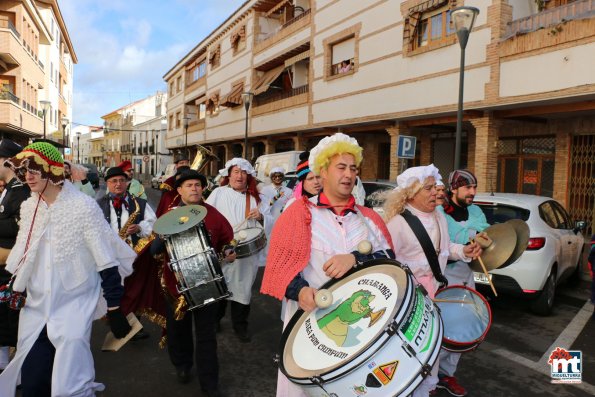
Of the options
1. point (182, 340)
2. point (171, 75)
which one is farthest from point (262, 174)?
point (171, 75)

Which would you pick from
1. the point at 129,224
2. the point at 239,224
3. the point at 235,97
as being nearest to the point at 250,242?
the point at 239,224

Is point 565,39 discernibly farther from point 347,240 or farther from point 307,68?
point 307,68

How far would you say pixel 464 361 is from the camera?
175 inches

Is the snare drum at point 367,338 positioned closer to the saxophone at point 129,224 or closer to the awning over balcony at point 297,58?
→ the saxophone at point 129,224

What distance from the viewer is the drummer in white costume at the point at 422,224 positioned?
322 centimetres

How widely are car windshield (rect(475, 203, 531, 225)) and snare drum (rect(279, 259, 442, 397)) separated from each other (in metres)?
4.25

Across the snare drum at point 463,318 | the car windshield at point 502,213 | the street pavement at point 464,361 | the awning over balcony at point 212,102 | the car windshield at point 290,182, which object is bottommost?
the street pavement at point 464,361

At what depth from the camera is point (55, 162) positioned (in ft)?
9.47

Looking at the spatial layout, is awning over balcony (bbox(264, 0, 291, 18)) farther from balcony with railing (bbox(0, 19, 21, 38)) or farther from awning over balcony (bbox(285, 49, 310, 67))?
balcony with railing (bbox(0, 19, 21, 38))

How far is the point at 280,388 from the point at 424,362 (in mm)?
952

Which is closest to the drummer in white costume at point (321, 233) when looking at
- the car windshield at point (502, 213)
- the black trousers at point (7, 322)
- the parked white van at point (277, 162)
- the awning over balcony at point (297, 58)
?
the black trousers at point (7, 322)

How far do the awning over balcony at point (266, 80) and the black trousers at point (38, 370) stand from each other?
21432mm

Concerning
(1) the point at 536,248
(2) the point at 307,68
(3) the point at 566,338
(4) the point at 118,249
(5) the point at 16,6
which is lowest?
(3) the point at 566,338

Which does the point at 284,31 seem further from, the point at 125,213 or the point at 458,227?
the point at 458,227
